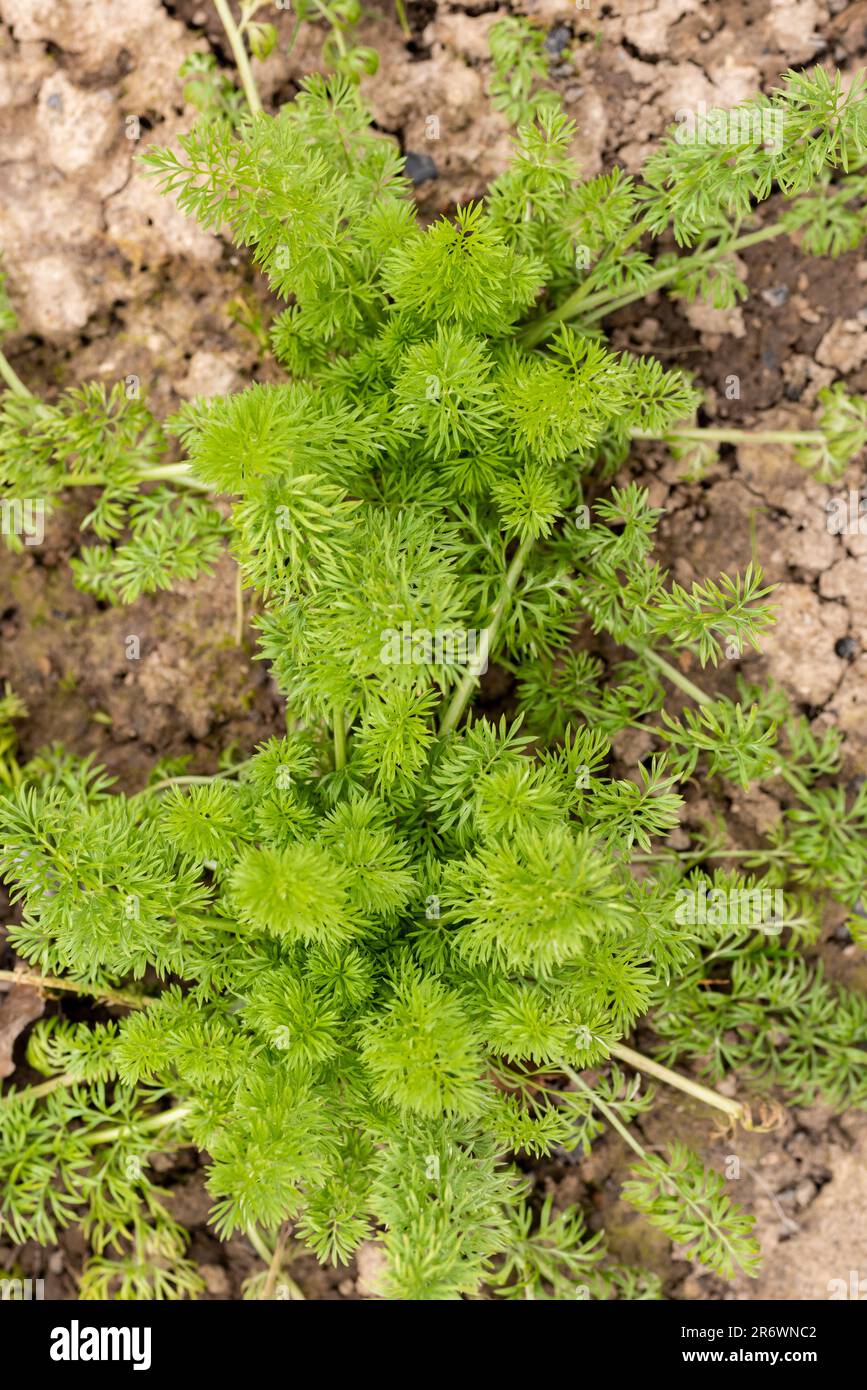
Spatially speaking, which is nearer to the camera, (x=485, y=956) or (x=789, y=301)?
(x=485, y=956)

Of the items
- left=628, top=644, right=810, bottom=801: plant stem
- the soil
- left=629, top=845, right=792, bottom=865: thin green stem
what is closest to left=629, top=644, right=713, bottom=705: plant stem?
left=628, top=644, right=810, bottom=801: plant stem

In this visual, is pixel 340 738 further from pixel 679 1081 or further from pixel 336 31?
pixel 336 31

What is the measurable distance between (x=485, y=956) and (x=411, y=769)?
43cm

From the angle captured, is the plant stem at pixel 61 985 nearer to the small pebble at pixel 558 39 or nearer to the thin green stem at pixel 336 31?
the thin green stem at pixel 336 31

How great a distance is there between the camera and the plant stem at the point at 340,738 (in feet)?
7.61

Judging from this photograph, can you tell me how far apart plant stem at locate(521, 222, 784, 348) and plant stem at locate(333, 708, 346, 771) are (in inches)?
45.0

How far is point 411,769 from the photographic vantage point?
2.24 metres

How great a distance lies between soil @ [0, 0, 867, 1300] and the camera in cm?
300

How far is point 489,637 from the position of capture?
233 centimetres

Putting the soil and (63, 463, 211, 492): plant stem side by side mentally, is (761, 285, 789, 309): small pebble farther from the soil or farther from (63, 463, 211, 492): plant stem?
(63, 463, 211, 492): plant stem
